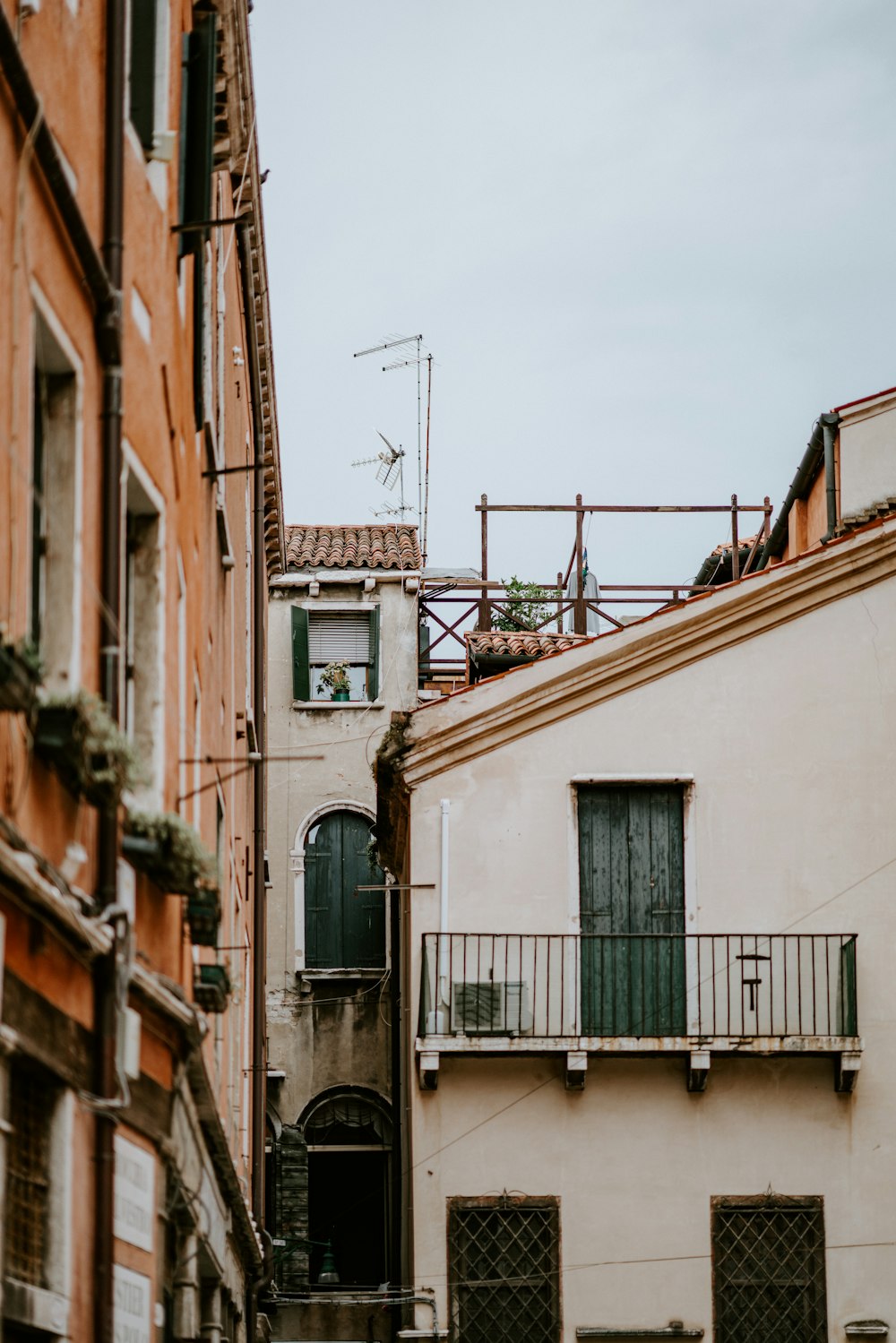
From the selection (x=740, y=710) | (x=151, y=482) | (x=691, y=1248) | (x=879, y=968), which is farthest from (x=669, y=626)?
(x=151, y=482)

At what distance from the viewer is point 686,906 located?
21609 millimetres

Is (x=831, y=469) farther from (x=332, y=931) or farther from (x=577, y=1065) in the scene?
(x=332, y=931)

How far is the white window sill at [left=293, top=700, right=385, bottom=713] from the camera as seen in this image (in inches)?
1243

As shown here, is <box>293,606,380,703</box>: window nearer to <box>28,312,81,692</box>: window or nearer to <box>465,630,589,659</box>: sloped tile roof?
<box>465,630,589,659</box>: sloped tile roof

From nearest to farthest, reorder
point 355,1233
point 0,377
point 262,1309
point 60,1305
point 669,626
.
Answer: point 0,377 → point 60,1305 → point 669,626 → point 262,1309 → point 355,1233

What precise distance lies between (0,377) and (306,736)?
80.2 ft

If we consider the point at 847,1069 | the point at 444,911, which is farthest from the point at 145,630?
the point at 847,1069

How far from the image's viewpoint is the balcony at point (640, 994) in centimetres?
2091

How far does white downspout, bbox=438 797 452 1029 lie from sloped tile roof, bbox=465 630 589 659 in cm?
807

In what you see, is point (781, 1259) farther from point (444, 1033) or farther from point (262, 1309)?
point (262, 1309)

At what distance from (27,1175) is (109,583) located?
2.44 m

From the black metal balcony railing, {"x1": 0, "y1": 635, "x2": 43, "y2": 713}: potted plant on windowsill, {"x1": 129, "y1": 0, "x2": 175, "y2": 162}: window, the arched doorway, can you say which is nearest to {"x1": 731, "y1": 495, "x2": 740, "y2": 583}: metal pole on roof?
the arched doorway

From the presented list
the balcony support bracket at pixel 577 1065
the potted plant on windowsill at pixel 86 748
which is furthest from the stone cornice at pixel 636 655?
the potted plant on windowsill at pixel 86 748

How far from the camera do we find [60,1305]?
8.05m
